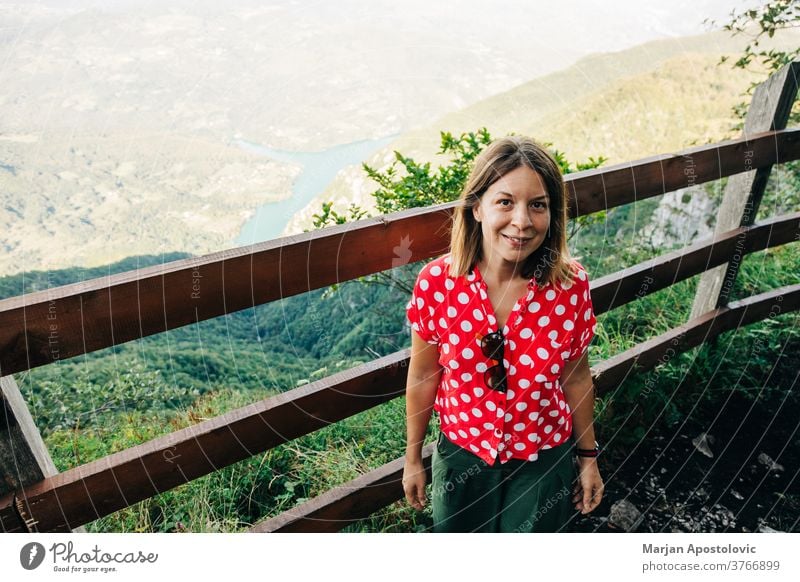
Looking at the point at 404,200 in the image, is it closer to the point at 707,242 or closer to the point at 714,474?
the point at 707,242

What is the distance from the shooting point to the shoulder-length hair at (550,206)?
1447 mm

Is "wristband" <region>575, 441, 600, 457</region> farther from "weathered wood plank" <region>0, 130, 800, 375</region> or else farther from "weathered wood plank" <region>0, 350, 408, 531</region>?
"weathered wood plank" <region>0, 130, 800, 375</region>

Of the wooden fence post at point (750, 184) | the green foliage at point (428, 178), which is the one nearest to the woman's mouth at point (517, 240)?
the green foliage at point (428, 178)

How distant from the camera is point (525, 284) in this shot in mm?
1549

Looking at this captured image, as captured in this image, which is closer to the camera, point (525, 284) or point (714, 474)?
point (525, 284)

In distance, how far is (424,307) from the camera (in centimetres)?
154

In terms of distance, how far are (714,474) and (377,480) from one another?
71.6 inches

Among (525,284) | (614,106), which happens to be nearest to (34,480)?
(525,284)

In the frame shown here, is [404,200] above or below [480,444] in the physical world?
above

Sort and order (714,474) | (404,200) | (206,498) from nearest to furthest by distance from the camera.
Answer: (206,498) < (714,474) < (404,200)

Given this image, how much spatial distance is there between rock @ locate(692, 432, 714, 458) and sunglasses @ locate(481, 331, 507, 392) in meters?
1.95

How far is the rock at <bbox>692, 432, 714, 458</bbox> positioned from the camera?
2861 millimetres

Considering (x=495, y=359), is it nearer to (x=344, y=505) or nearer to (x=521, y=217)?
(x=521, y=217)

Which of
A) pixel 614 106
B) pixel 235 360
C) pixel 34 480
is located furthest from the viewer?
pixel 614 106
